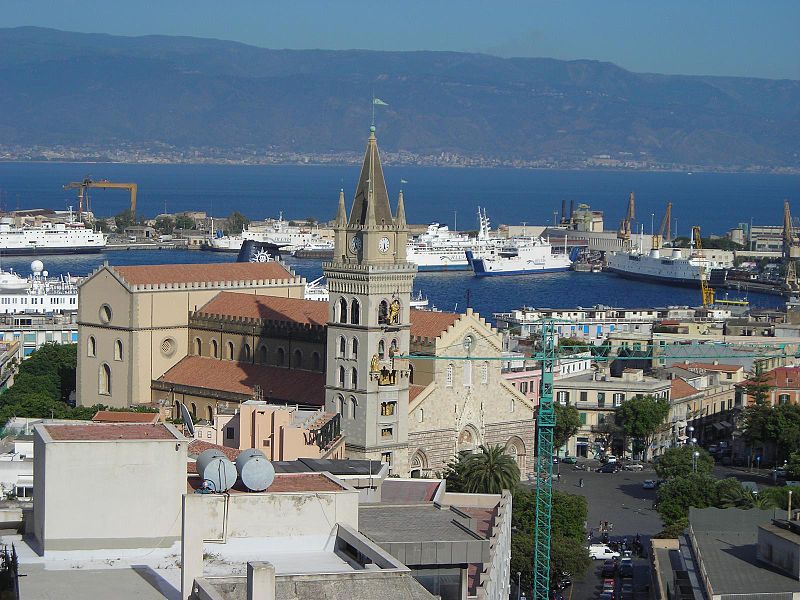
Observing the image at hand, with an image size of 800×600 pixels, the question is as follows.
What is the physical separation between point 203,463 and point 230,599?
2014 mm

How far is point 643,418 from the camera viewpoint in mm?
58188

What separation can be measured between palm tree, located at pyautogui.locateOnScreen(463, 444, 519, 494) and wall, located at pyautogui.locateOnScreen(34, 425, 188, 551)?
2772 centimetres

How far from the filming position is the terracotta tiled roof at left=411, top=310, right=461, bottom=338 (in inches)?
1970

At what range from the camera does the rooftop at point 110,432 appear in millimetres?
16245

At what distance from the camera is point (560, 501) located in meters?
43.0

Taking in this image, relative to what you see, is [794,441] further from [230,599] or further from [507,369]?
[230,599]

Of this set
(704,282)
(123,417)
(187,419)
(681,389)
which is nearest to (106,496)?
(123,417)

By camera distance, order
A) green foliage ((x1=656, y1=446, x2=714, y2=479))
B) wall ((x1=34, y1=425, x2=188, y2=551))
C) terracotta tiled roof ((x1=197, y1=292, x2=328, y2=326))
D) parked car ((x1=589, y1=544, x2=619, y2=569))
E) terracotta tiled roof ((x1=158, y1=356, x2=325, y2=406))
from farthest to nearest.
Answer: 1. terracotta tiled roof ((x1=197, y1=292, x2=328, y2=326))
2. terracotta tiled roof ((x1=158, y1=356, x2=325, y2=406))
3. green foliage ((x1=656, y1=446, x2=714, y2=479))
4. parked car ((x1=589, y1=544, x2=619, y2=569))
5. wall ((x1=34, y1=425, x2=188, y2=551))

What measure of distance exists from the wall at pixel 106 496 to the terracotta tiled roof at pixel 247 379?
34438 millimetres

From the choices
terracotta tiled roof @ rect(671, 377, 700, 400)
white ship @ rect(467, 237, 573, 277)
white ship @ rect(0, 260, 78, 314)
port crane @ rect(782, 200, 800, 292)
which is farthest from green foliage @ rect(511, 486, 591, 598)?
white ship @ rect(467, 237, 573, 277)

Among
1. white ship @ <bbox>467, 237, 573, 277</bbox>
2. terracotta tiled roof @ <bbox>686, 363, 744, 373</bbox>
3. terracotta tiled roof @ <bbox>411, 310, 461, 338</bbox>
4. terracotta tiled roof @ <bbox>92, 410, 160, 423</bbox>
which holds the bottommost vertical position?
terracotta tiled roof @ <bbox>686, 363, 744, 373</bbox>

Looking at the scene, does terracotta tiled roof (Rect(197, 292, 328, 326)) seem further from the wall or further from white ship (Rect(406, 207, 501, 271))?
white ship (Rect(406, 207, 501, 271))

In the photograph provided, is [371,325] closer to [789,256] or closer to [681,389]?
[681,389]

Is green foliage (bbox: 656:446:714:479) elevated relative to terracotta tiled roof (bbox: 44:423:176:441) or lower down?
lower down
